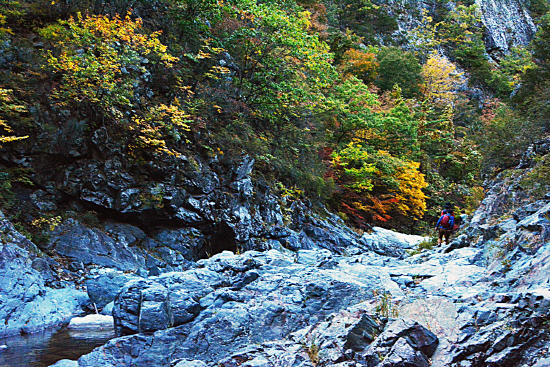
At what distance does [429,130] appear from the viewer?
3189 cm

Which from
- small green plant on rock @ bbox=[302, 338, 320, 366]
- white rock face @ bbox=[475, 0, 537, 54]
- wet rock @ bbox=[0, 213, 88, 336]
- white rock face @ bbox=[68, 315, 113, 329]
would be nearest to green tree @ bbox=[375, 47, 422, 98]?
white rock face @ bbox=[475, 0, 537, 54]

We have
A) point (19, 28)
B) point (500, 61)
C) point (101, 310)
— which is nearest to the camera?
point (101, 310)

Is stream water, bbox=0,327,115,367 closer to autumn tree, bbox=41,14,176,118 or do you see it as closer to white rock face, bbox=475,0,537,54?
autumn tree, bbox=41,14,176,118

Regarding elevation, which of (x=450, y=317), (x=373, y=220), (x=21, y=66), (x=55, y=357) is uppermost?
(x=21, y=66)

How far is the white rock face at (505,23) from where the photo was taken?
4907 cm

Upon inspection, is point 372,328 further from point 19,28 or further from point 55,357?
point 19,28

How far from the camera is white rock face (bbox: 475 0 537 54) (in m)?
49.1

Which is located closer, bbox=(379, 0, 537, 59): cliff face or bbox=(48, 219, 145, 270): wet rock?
bbox=(48, 219, 145, 270): wet rock

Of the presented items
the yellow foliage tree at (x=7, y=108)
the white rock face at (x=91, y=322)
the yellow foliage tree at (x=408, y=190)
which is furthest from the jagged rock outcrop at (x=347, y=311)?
the yellow foliage tree at (x=408, y=190)

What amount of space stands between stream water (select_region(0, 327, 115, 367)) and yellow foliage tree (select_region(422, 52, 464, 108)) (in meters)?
35.3

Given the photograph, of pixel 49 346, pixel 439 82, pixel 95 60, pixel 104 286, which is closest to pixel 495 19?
pixel 439 82

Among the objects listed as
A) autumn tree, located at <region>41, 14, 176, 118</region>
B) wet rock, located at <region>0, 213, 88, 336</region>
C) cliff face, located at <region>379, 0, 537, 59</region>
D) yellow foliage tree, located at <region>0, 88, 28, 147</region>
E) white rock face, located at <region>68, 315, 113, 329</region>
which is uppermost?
cliff face, located at <region>379, 0, 537, 59</region>

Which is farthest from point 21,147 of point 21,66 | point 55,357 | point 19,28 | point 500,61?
point 500,61

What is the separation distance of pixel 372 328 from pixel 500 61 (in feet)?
167
